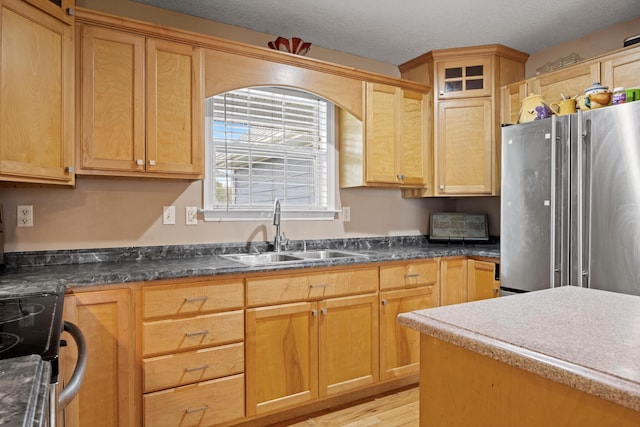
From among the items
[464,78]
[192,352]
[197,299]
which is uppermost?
[464,78]

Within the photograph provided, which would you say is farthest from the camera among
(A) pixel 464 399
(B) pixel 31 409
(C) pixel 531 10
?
(C) pixel 531 10

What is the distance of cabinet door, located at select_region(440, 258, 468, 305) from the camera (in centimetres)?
294

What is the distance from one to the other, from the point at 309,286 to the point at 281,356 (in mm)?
417

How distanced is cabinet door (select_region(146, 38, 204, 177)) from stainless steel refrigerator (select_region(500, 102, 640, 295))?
2.00m

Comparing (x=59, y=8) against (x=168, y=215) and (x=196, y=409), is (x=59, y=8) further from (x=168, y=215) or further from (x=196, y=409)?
(x=196, y=409)

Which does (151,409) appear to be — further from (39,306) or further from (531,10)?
(531,10)

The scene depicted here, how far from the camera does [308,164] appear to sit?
3.17m

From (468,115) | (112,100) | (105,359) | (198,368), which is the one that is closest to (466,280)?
(468,115)

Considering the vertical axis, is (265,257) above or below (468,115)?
below

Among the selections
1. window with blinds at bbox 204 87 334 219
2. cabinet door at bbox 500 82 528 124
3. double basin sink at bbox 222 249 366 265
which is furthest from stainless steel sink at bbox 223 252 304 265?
cabinet door at bbox 500 82 528 124

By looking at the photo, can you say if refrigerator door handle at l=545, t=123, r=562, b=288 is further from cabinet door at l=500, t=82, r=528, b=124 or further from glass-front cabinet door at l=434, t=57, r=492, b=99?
glass-front cabinet door at l=434, t=57, r=492, b=99

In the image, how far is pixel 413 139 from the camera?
3258 mm

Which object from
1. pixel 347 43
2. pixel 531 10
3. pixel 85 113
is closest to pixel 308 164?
pixel 347 43

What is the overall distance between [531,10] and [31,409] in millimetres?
3172
